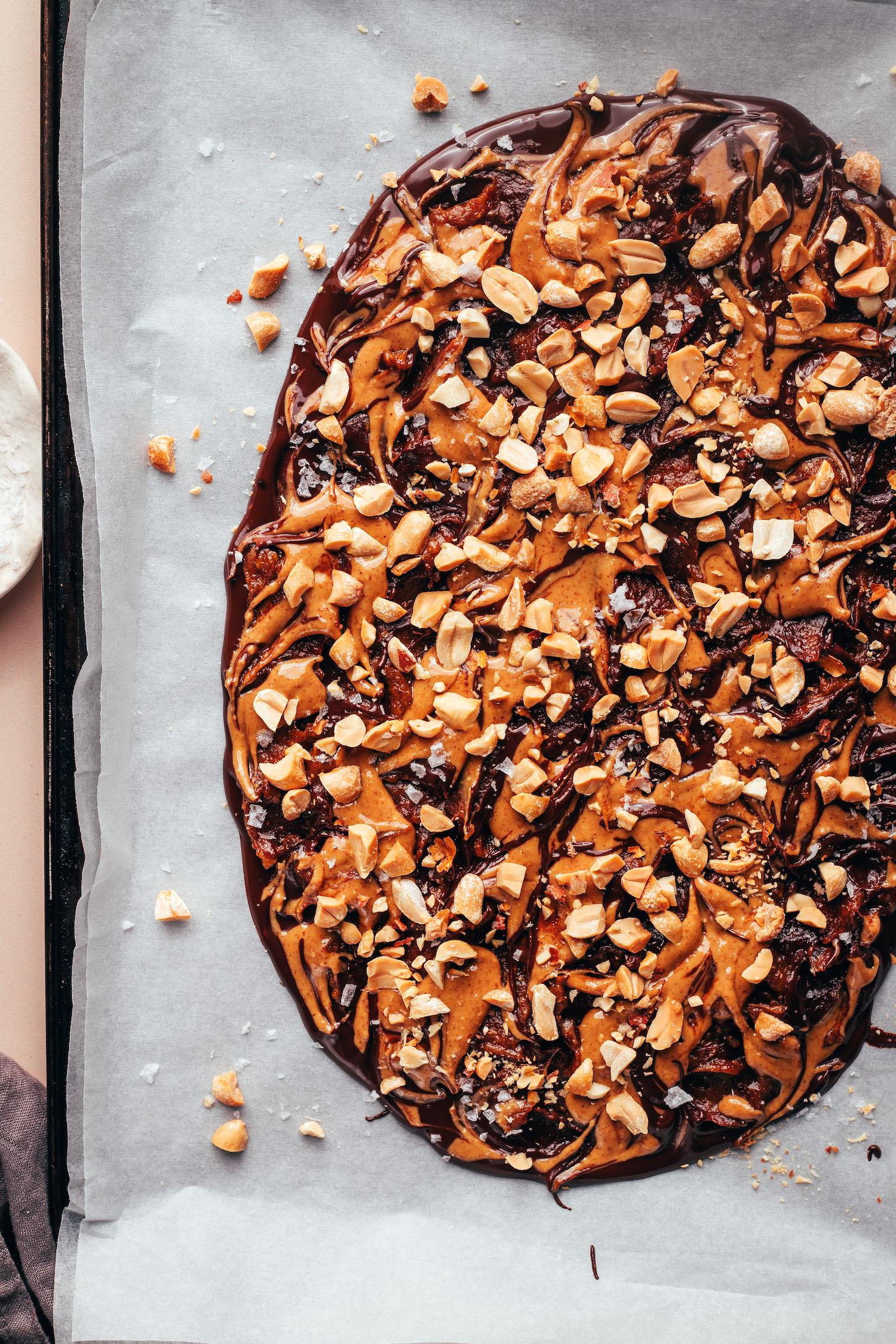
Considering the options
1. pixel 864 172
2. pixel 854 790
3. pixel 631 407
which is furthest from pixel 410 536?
pixel 864 172

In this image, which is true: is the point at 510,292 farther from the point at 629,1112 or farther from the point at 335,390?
the point at 629,1112

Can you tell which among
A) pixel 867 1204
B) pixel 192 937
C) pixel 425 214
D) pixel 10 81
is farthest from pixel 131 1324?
pixel 10 81

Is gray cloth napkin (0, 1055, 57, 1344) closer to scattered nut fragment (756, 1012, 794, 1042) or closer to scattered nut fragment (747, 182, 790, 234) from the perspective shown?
scattered nut fragment (756, 1012, 794, 1042)

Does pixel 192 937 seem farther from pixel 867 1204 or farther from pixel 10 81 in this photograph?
pixel 10 81

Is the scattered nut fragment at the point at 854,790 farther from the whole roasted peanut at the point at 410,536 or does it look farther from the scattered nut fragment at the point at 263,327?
the scattered nut fragment at the point at 263,327

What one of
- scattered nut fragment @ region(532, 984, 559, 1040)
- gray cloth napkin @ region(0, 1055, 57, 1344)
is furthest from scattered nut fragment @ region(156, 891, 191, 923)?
scattered nut fragment @ region(532, 984, 559, 1040)
